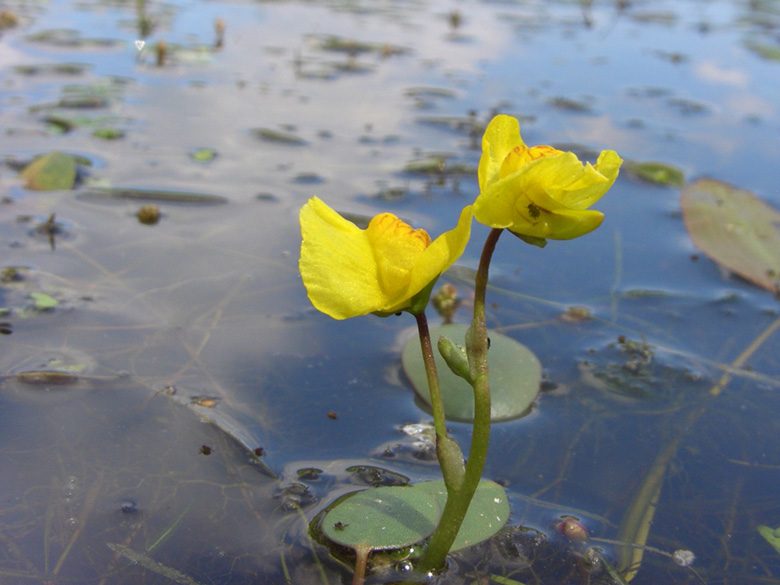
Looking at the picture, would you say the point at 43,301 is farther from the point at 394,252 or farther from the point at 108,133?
the point at 108,133

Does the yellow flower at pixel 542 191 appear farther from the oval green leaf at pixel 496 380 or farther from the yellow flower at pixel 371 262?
the oval green leaf at pixel 496 380

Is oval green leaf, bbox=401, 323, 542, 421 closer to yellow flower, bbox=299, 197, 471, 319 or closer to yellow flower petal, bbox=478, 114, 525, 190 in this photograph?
yellow flower, bbox=299, 197, 471, 319

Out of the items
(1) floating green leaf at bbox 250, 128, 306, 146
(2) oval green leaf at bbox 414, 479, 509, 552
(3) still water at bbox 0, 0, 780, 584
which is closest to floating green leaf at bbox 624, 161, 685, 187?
(3) still water at bbox 0, 0, 780, 584

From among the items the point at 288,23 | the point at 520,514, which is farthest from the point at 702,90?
the point at 520,514

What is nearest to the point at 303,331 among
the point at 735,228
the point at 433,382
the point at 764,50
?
the point at 433,382

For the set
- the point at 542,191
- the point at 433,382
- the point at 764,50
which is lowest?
the point at 433,382

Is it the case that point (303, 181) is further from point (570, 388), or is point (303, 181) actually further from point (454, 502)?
point (454, 502)
